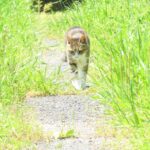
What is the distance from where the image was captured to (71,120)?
6.14 m

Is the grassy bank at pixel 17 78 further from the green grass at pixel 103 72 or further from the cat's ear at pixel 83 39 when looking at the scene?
the cat's ear at pixel 83 39

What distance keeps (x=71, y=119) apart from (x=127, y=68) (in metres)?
0.73

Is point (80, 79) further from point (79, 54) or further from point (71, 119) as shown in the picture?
point (71, 119)

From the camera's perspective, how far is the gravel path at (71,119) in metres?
5.24

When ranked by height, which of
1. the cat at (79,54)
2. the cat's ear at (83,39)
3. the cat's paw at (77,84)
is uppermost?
the cat's ear at (83,39)

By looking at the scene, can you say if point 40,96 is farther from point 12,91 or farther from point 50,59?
point 50,59

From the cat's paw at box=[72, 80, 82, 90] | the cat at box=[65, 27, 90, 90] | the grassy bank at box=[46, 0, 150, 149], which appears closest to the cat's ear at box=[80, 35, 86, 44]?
the cat at box=[65, 27, 90, 90]

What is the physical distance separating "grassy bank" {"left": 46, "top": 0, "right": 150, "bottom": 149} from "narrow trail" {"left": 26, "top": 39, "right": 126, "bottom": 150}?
19cm

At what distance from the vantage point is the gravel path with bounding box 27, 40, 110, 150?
17.2 feet

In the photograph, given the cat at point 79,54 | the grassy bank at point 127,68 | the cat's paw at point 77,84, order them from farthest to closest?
1. the cat at point 79,54
2. the cat's paw at point 77,84
3. the grassy bank at point 127,68

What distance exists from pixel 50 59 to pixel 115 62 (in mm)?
3864

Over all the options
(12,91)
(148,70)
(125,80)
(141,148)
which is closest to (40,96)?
(12,91)

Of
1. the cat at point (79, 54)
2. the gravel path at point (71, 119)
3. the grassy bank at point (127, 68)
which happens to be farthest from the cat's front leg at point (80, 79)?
the gravel path at point (71, 119)

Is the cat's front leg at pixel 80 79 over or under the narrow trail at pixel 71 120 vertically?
under
